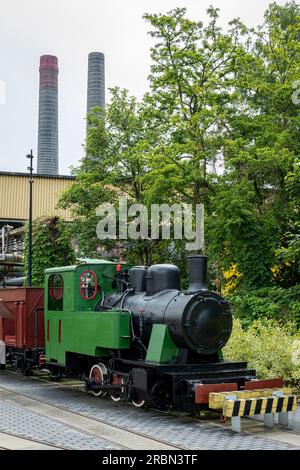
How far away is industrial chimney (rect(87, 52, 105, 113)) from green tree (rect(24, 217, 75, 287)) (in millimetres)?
41934

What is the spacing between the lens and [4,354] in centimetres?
1584

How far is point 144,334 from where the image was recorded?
10.6 m

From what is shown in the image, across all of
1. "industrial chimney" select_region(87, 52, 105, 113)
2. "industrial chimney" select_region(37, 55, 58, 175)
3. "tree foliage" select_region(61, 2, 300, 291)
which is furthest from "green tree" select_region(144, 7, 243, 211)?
"industrial chimney" select_region(37, 55, 58, 175)

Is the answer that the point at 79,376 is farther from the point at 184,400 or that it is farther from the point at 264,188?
the point at 264,188

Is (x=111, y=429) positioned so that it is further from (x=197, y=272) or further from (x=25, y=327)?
(x=25, y=327)

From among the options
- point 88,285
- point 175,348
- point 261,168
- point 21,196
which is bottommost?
point 175,348

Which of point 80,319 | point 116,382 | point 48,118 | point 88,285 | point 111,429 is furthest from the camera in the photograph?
point 48,118

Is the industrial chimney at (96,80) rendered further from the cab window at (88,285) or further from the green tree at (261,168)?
the cab window at (88,285)

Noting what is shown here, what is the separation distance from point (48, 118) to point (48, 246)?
4851cm

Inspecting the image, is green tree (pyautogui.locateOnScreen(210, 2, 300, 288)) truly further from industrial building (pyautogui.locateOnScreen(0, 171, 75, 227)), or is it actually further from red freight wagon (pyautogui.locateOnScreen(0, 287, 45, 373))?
industrial building (pyautogui.locateOnScreen(0, 171, 75, 227))

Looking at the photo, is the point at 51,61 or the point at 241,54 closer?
the point at 241,54

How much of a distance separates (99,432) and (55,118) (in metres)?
66.8

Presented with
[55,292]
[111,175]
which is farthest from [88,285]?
[111,175]
